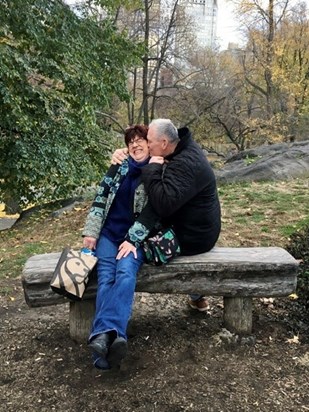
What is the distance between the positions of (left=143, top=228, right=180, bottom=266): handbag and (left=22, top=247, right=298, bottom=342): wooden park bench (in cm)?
6

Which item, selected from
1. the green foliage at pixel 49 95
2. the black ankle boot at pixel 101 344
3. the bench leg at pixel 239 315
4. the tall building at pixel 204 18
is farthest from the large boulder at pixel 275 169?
the tall building at pixel 204 18

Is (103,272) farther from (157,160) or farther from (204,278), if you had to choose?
(157,160)

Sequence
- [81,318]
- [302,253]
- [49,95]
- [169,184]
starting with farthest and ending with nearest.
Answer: [49,95] → [302,253] → [81,318] → [169,184]

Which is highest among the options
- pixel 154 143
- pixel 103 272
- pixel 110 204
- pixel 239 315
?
pixel 154 143

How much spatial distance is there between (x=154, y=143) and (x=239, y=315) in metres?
1.32

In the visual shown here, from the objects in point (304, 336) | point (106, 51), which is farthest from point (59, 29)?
point (304, 336)

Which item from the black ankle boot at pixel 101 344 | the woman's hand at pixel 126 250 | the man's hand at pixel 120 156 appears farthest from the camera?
the man's hand at pixel 120 156

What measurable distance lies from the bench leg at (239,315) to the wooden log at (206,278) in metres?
0.13

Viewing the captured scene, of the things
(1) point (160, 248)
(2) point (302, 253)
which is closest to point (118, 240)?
(1) point (160, 248)

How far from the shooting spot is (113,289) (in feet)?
9.05

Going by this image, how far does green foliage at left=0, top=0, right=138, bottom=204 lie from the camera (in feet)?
23.7

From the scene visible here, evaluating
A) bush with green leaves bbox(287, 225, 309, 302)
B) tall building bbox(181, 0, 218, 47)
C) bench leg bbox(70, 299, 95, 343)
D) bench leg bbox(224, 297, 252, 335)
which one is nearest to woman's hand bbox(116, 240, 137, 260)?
bench leg bbox(70, 299, 95, 343)

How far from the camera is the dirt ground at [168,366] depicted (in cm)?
258

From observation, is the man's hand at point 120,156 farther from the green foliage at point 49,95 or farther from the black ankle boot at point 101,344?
the green foliage at point 49,95
